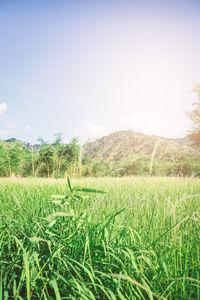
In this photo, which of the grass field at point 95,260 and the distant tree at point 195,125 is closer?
the grass field at point 95,260

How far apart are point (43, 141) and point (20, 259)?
1528 cm

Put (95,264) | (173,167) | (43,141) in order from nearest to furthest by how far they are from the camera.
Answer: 1. (95,264)
2. (173,167)
3. (43,141)

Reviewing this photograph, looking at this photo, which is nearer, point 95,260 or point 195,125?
point 95,260

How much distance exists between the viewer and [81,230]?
1209 millimetres

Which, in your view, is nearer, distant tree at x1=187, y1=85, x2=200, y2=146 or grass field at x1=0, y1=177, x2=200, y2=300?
grass field at x1=0, y1=177, x2=200, y2=300

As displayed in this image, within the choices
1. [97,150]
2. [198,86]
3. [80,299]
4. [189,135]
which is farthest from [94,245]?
[198,86]

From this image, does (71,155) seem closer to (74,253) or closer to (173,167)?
(173,167)

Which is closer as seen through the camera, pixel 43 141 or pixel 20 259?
pixel 20 259

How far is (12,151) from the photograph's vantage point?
14516mm

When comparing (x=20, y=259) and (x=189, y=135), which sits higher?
(x=189, y=135)

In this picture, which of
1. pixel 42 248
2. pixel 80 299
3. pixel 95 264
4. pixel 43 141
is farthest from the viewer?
pixel 43 141

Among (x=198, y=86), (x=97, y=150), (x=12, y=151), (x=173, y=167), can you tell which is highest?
(x=198, y=86)

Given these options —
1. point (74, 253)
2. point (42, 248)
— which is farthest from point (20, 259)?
point (74, 253)

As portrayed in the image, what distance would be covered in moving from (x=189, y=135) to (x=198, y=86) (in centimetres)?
397
